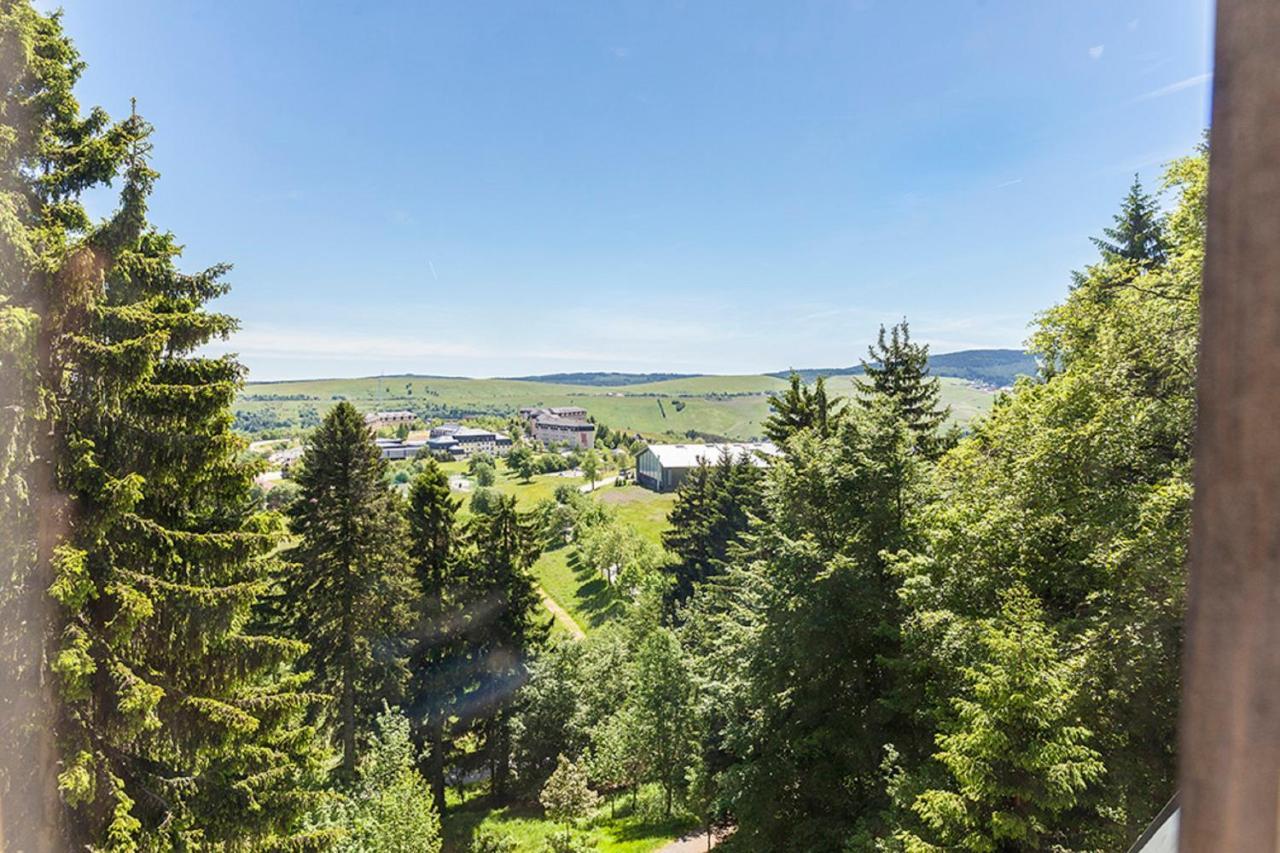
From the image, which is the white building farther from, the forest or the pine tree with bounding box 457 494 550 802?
the forest

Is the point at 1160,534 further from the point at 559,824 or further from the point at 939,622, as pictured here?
the point at 559,824

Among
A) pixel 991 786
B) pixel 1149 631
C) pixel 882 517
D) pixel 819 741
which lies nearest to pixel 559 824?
pixel 819 741

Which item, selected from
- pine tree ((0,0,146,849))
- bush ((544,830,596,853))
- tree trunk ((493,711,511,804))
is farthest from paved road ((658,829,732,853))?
pine tree ((0,0,146,849))

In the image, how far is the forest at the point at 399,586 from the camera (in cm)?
635

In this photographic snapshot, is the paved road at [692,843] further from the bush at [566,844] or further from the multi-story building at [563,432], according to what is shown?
the multi-story building at [563,432]

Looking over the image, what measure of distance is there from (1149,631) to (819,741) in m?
6.67

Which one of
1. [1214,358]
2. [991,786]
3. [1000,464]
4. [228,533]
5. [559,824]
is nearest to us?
[1214,358]

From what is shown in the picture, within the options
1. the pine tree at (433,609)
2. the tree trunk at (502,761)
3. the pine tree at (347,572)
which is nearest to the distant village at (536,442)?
the tree trunk at (502,761)

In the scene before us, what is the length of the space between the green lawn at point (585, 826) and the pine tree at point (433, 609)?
143cm

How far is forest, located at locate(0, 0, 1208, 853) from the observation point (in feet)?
20.8

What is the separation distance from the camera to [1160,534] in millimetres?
7973

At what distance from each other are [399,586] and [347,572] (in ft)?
5.20

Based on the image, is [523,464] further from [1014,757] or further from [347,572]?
[1014,757]

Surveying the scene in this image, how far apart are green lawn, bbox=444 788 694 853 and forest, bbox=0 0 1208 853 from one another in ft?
3.26
